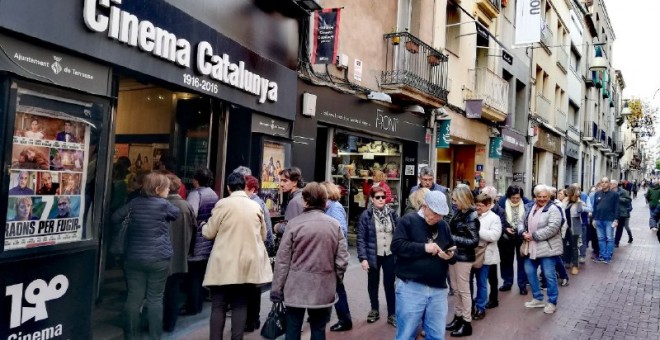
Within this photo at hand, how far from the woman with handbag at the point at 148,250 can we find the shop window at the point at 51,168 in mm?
415

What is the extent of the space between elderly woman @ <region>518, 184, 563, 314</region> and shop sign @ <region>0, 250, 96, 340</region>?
5636 millimetres

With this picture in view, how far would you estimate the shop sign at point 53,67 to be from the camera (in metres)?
3.93

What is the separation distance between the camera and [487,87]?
15875mm

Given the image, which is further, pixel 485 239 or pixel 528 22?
pixel 528 22

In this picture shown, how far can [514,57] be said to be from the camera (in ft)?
61.1

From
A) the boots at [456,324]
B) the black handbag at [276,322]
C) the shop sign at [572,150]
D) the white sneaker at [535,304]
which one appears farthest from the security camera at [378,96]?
the shop sign at [572,150]

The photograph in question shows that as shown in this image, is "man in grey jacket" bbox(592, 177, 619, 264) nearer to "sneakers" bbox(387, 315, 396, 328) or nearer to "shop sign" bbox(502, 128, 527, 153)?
"shop sign" bbox(502, 128, 527, 153)

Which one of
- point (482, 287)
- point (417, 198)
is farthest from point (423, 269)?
point (482, 287)

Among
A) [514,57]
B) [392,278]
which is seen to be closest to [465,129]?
[514,57]

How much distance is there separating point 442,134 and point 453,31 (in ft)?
11.3

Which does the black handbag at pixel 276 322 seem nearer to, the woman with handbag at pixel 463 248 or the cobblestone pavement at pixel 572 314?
the cobblestone pavement at pixel 572 314

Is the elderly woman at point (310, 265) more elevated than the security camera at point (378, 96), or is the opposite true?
the security camera at point (378, 96)

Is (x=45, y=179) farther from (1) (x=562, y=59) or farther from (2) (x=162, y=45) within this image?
(1) (x=562, y=59)

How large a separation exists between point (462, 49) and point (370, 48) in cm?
529
